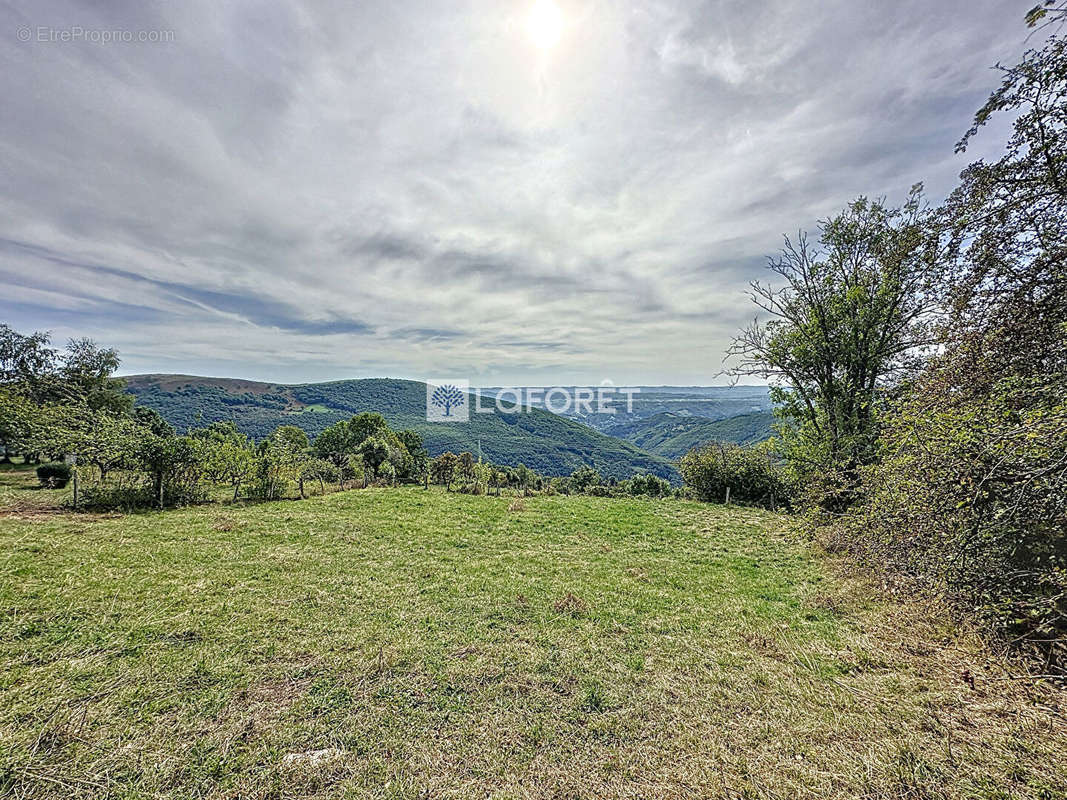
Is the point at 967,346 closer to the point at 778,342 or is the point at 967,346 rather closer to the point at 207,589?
the point at 778,342

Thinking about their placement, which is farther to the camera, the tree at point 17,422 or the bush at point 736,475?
the bush at point 736,475

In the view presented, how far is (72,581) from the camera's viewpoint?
6.65 meters

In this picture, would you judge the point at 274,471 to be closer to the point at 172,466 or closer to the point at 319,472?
the point at 172,466

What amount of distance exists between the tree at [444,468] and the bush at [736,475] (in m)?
14.6

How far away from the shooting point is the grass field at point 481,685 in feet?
10.8

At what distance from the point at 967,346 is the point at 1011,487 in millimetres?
1963

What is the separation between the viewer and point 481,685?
4.59 metres

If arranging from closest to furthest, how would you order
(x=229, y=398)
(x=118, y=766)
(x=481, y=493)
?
(x=118, y=766)
(x=481, y=493)
(x=229, y=398)

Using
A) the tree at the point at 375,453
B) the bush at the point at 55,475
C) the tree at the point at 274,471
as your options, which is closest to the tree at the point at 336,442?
the tree at the point at 375,453

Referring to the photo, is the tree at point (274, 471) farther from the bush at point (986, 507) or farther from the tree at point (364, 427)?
the tree at point (364, 427)

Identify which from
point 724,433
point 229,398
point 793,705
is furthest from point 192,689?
point 724,433

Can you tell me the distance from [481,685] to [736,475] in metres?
19.6

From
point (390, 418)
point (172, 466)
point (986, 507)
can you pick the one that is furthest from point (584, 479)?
point (390, 418)

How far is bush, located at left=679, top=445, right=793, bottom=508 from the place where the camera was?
19.5 meters
